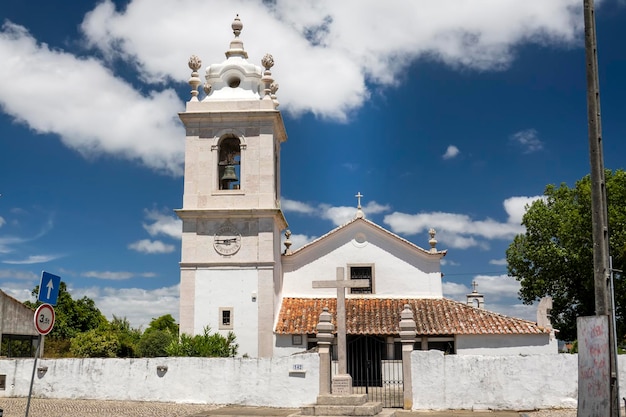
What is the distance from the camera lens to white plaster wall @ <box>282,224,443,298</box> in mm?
26688

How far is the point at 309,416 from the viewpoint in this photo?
1530cm

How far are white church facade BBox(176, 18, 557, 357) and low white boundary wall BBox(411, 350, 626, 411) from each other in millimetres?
5227

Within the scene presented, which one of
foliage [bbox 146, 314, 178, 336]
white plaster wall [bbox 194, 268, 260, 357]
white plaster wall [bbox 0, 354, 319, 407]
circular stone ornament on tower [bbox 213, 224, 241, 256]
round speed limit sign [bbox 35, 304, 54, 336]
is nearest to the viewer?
round speed limit sign [bbox 35, 304, 54, 336]

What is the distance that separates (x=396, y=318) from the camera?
2480 centimetres

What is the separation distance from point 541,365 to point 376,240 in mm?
9869

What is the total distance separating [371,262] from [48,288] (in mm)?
16823

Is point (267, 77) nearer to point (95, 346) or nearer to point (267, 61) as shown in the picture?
point (267, 61)

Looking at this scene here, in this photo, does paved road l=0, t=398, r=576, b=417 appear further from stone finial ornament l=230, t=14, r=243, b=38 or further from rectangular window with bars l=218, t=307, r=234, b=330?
stone finial ornament l=230, t=14, r=243, b=38

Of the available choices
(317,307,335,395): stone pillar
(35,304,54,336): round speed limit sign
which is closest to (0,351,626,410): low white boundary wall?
(317,307,335,395): stone pillar

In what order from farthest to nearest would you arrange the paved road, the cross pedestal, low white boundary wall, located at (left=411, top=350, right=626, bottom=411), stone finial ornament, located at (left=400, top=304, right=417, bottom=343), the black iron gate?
1. the black iron gate
2. stone finial ornament, located at (left=400, top=304, right=417, bottom=343)
3. low white boundary wall, located at (left=411, top=350, right=626, bottom=411)
4. the paved road
5. the cross pedestal

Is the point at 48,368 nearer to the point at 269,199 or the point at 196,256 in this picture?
the point at 196,256

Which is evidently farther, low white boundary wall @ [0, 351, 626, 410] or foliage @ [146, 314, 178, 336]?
foliage @ [146, 314, 178, 336]

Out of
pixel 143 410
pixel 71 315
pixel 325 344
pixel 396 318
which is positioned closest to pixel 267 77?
pixel 396 318

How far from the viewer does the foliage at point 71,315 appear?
42562 millimetres
